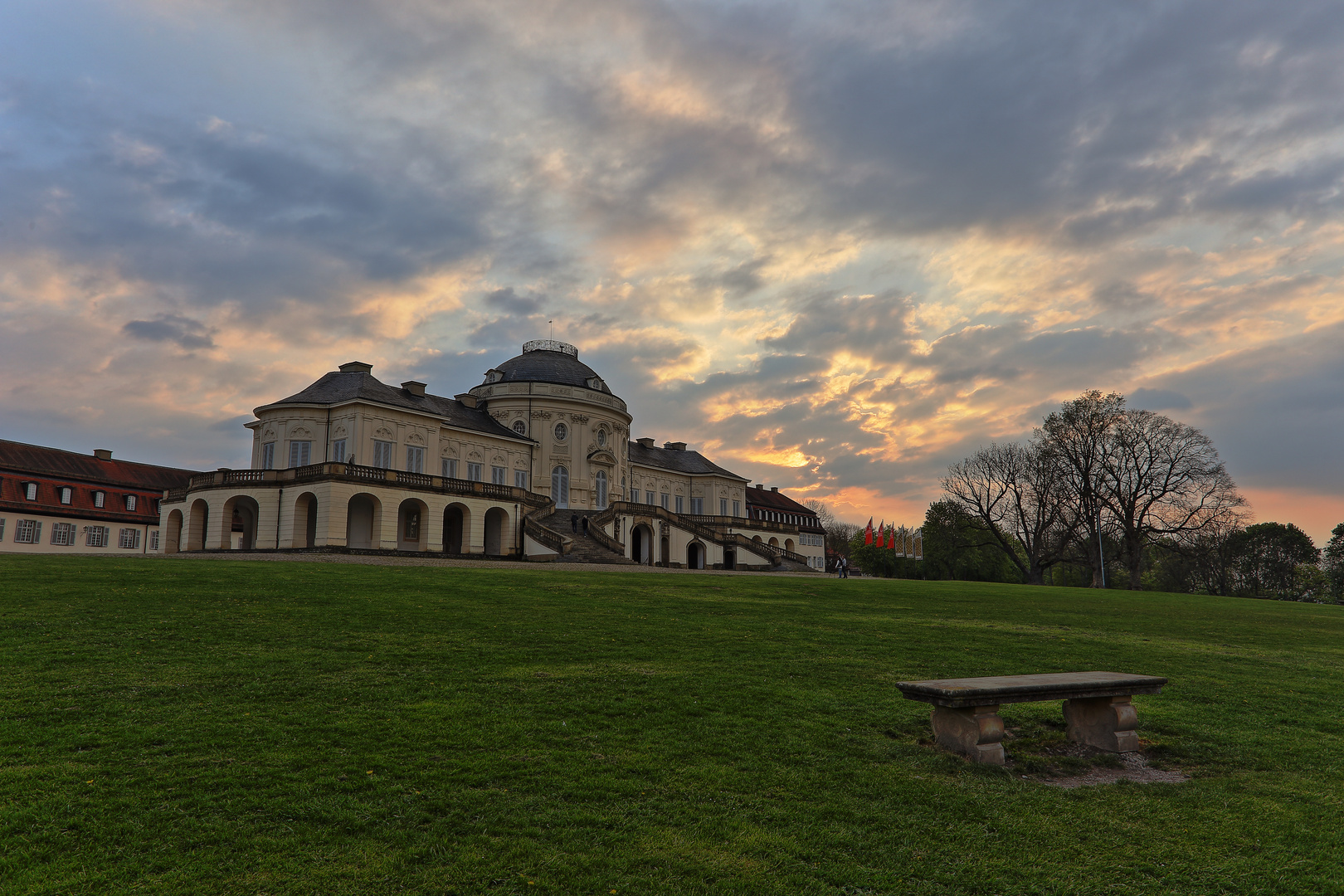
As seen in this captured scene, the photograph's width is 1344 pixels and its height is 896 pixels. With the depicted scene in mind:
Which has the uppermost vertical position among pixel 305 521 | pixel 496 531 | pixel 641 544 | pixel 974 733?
pixel 305 521

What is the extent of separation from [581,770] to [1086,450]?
210 feet

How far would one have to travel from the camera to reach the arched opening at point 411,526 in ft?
151

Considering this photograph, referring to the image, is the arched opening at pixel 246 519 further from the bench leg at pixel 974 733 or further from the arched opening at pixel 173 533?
the bench leg at pixel 974 733

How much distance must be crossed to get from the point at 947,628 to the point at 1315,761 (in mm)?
9508

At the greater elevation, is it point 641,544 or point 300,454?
point 300,454

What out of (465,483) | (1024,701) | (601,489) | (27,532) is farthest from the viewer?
(601,489)

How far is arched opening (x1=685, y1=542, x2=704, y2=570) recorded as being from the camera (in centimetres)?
5844

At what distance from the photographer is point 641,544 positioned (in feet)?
192

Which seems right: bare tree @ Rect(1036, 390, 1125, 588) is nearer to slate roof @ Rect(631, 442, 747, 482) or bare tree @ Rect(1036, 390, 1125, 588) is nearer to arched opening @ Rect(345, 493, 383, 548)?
slate roof @ Rect(631, 442, 747, 482)

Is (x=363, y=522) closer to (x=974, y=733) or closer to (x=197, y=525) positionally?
(x=197, y=525)

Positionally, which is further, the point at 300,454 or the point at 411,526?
the point at 300,454

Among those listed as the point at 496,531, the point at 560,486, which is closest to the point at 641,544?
the point at 560,486

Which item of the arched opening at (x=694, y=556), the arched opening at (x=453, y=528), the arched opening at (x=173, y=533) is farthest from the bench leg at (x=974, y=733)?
the arched opening at (x=173, y=533)

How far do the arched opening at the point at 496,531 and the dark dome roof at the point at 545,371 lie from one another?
1603cm
